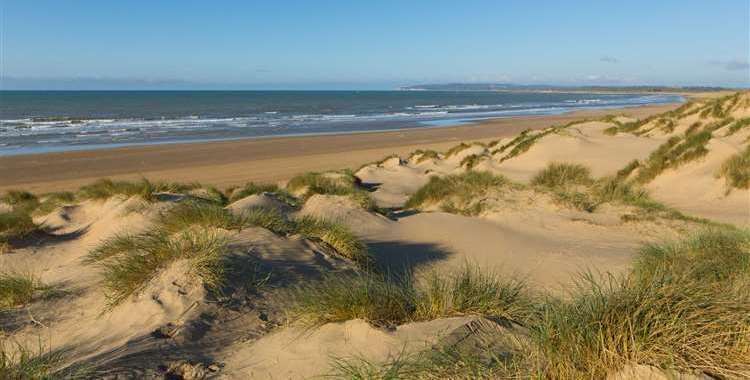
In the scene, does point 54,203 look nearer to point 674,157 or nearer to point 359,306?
point 359,306

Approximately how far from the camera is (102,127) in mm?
39719

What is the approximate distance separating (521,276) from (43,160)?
22826 millimetres

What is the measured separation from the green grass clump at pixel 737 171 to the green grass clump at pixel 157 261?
36.7ft

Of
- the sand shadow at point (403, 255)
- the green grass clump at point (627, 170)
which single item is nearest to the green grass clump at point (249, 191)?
the sand shadow at point (403, 255)

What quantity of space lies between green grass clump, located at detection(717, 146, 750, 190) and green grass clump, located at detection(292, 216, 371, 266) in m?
9.29

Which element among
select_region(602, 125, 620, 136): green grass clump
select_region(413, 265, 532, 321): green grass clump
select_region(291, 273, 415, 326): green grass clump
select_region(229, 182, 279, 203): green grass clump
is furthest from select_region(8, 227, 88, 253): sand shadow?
select_region(602, 125, 620, 136): green grass clump

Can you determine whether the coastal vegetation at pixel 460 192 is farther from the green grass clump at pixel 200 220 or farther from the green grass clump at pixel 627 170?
the green grass clump at pixel 627 170

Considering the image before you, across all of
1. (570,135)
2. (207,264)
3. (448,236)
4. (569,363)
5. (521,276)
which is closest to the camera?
(569,363)

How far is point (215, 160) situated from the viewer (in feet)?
80.4

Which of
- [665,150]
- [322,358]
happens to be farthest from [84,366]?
[665,150]

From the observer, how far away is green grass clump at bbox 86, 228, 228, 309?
4.85m

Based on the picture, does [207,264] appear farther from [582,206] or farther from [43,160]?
[43,160]

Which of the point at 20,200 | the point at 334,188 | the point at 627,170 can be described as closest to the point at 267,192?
the point at 334,188

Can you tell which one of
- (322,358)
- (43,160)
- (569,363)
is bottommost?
(43,160)
